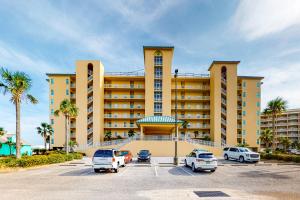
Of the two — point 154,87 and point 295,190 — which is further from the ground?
point 154,87

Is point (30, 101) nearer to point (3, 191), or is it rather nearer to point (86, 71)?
point (3, 191)

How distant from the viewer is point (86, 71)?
4972 cm

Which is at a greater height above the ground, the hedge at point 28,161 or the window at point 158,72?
the window at point 158,72

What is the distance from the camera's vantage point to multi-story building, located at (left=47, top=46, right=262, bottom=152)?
162ft

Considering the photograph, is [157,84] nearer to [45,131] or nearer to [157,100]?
[157,100]

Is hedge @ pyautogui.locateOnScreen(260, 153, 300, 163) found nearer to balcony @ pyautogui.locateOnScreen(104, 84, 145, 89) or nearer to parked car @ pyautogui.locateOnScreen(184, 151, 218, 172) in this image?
parked car @ pyautogui.locateOnScreen(184, 151, 218, 172)

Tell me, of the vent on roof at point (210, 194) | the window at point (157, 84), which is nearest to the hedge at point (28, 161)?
the vent on roof at point (210, 194)

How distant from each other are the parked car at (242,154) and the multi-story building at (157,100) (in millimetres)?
18415

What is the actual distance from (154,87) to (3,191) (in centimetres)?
4227

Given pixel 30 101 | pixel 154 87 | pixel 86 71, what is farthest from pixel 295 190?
pixel 86 71

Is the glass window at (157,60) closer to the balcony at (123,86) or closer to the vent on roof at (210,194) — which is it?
the balcony at (123,86)

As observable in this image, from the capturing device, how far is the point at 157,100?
168 feet

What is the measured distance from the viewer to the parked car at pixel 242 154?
2600cm

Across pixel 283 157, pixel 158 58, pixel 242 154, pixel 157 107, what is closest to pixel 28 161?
pixel 242 154
